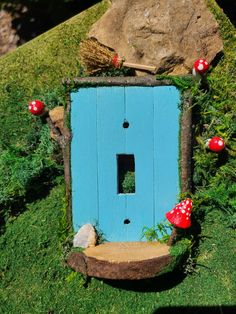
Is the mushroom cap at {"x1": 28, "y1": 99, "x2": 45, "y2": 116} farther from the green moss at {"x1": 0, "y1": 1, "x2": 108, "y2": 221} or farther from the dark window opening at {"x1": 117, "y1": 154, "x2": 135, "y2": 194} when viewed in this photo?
the dark window opening at {"x1": 117, "y1": 154, "x2": 135, "y2": 194}

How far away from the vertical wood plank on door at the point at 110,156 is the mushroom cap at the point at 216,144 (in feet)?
2.11

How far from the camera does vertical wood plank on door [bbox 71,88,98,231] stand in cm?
409

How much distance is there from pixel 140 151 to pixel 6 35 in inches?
119

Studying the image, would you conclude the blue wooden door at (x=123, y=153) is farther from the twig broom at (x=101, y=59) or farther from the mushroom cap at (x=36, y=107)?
the mushroom cap at (x=36, y=107)

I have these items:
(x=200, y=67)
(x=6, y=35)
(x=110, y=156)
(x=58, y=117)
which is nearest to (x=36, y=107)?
(x=58, y=117)

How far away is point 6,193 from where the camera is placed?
4.37m

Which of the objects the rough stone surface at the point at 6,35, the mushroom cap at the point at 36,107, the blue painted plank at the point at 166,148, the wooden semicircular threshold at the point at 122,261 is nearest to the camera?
the wooden semicircular threshold at the point at 122,261

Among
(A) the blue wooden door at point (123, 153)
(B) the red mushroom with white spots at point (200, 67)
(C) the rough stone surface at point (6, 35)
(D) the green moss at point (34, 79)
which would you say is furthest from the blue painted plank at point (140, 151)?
(C) the rough stone surface at point (6, 35)

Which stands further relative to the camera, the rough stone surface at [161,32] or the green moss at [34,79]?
the green moss at [34,79]

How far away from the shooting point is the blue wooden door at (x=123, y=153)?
4074 mm

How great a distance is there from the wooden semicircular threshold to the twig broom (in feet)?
4.26

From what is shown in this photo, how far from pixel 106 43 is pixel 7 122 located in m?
1.02

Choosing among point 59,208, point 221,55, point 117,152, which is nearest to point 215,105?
point 221,55

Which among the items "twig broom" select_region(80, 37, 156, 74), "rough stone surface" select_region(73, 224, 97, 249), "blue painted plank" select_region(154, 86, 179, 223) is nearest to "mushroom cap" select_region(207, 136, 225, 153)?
"blue painted plank" select_region(154, 86, 179, 223)
